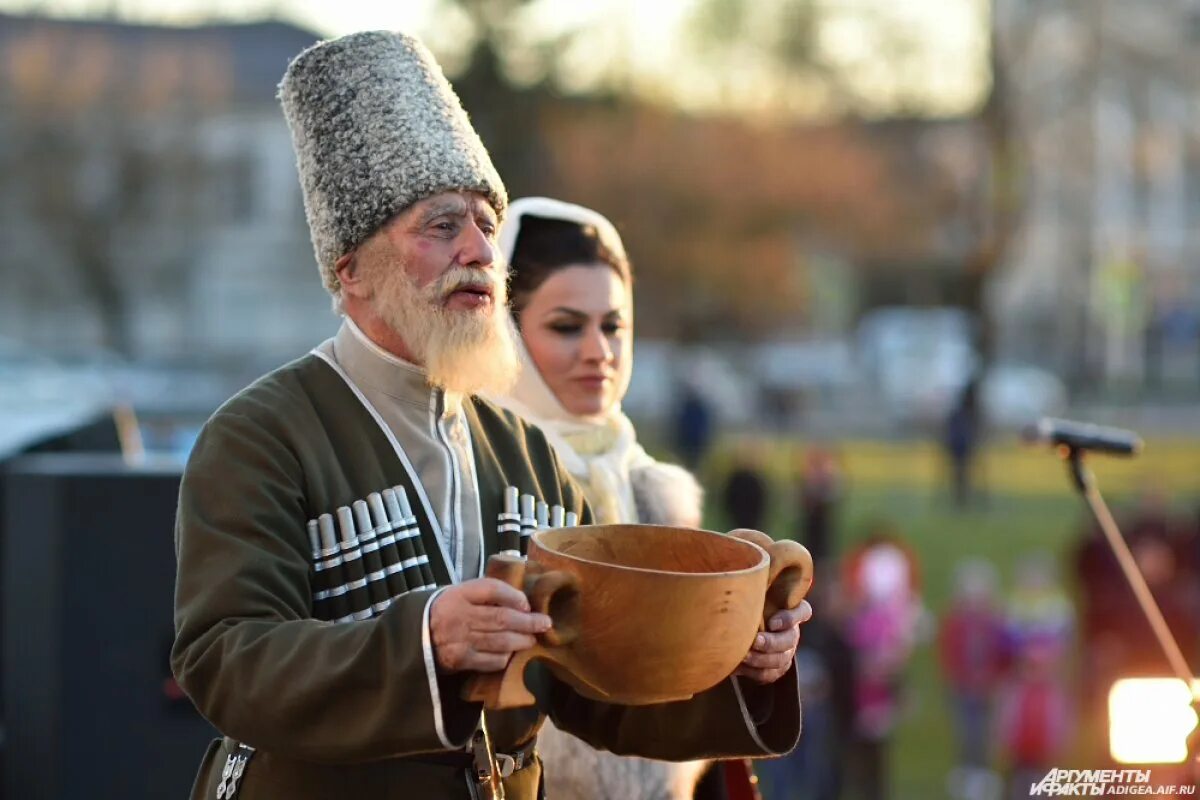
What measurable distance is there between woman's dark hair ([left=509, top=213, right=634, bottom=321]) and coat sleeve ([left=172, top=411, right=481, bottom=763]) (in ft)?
4.36

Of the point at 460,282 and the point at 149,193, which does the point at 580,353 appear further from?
the point at 149,193

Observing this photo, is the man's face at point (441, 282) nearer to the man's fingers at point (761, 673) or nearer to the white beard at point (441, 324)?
the white beard at point (441, 324)

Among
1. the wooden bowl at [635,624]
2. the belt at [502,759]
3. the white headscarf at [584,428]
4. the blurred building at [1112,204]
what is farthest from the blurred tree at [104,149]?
the wooden bowl at [635,624]

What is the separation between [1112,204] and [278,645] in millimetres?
53993

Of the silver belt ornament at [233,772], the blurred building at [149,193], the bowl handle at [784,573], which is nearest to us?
the bowl handle at [784,573]

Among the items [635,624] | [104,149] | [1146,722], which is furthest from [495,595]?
[104,149]

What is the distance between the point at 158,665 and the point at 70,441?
2163 mm

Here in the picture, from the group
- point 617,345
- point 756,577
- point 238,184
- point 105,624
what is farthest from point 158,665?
point 238,184

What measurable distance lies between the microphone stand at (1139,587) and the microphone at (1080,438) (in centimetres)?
4

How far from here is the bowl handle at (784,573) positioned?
221cm

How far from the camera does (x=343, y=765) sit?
2.30 meters

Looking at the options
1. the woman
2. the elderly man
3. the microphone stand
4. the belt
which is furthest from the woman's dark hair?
the belt

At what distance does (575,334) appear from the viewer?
3498mm

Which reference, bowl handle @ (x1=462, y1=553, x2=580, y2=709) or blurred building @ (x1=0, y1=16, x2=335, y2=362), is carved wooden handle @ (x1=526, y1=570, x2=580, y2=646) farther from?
blurred building @ (x1=0, y1=16, x2=335, y2=362)
